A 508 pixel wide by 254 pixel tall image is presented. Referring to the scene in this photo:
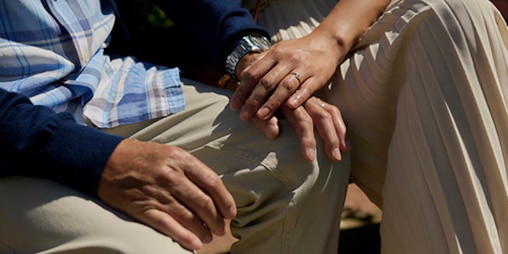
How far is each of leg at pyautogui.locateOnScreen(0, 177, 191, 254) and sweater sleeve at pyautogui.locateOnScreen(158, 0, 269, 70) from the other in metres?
0.74

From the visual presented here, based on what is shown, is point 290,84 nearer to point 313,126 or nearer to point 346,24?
point 313,126

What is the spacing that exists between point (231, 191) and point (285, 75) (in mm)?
351

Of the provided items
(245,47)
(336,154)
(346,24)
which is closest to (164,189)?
(336,154)

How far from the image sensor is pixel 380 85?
7.22ft

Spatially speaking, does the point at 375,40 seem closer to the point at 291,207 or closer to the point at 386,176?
the point at 386,176

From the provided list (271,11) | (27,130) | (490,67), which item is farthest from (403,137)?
(27,130)

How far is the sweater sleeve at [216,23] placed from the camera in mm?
2416

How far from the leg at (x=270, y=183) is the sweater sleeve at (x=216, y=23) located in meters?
0.28

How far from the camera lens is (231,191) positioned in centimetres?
218

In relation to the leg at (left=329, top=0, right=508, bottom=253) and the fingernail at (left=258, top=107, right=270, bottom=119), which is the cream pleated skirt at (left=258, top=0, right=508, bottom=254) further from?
the fingernail at (left=258, top=107, right=270, bottom=119)

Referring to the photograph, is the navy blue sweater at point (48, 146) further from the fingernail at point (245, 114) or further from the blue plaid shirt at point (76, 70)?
the fingernail at point (245, 114)

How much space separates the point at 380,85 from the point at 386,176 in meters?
0.25

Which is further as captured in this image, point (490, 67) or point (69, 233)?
point (490, 67)

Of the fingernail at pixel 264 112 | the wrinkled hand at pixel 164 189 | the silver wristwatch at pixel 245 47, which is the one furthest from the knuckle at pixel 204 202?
the silver wristwatch at pixel 245 47
